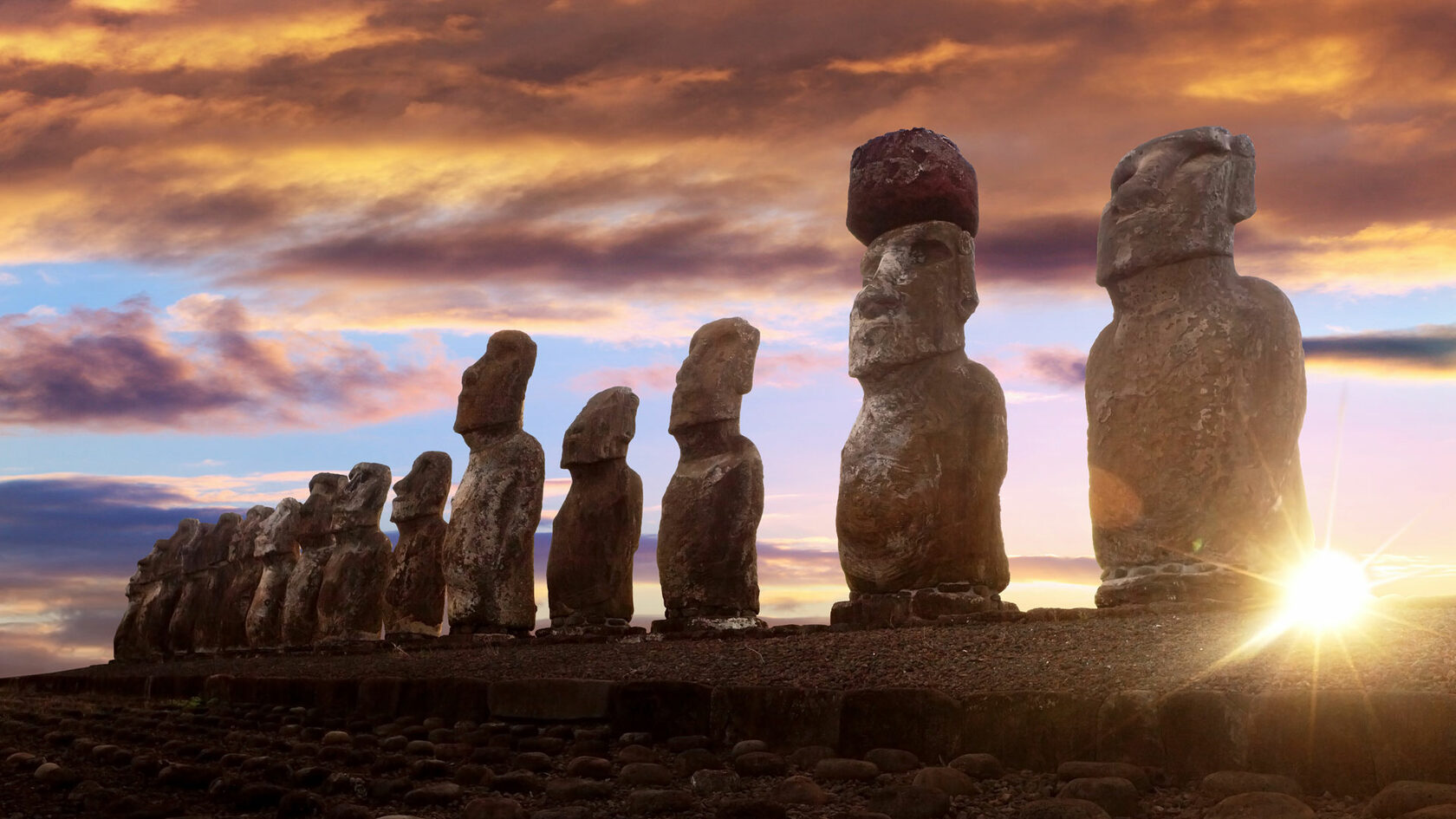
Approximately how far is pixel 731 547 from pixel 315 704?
3.42 metres

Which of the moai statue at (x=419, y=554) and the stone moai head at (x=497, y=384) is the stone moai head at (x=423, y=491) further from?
the stone moai head at (x=497, y=384)

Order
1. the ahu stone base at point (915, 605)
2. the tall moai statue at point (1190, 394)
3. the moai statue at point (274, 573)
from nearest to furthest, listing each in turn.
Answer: the tall moai statue at point (1190, 394) < the ahu stone base at point (915, 605) < the moai statue at point (274, 573)

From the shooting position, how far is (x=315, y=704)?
31.6 ft

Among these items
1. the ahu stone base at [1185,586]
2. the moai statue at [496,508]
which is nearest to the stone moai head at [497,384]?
the moai statue at [496,508]

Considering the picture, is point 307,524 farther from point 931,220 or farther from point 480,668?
point 931,220

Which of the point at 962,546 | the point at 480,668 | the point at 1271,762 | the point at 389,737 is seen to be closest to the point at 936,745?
the point at 1271,762

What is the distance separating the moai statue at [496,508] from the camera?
13.5m

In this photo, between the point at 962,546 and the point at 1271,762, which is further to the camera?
the point at 962,546

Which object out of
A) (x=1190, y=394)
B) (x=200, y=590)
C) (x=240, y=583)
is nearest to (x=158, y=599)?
(x=200, y=590)

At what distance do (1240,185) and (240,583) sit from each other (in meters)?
17.1

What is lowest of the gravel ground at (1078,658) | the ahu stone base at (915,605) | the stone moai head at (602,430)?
the gravel ground at (1078,658)

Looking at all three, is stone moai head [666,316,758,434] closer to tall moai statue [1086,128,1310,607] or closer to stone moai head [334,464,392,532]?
tall moai statue [1086,128,1310,607]

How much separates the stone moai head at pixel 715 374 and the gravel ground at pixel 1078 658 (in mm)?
3044

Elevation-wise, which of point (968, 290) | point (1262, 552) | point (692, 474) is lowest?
point (1262, 552)
